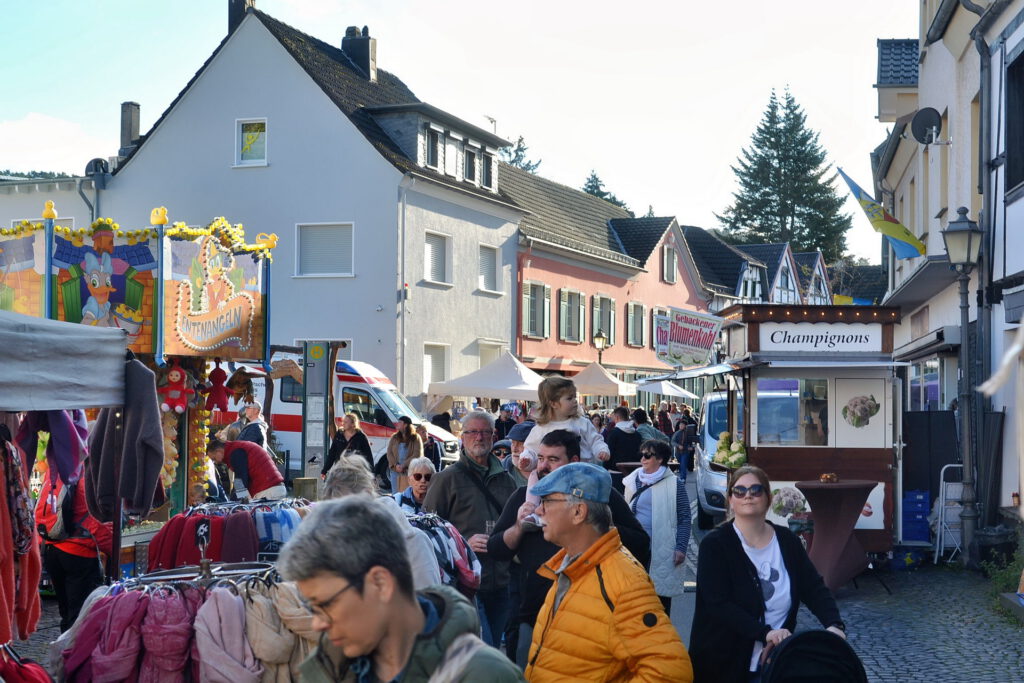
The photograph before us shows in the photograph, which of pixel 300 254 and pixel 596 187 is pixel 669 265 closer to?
pixel 300 254

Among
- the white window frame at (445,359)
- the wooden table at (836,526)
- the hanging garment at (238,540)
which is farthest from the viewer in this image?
the white window frame at (445,359)

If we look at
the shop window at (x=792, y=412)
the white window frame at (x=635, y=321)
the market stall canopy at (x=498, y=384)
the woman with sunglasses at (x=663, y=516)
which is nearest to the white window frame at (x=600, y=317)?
the white window frame at (x=635, y=321)

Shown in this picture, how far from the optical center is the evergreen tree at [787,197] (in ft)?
285

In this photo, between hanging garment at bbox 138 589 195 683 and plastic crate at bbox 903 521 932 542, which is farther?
plastic crate at bbox 903 521 932 542

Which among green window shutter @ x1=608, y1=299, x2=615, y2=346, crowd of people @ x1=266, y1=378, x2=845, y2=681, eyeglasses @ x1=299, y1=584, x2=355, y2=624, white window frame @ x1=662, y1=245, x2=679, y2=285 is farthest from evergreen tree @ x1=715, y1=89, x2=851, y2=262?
eyeglasses @ x1=299, y1=584, x2=355, y2=624

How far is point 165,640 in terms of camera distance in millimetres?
5223

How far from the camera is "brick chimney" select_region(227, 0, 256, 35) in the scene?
33.7 m

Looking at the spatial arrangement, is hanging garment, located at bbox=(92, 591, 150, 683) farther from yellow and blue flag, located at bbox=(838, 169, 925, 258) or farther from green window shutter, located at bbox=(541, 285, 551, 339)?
green window shutter, located at bbox=(541, 285, 551, 339)

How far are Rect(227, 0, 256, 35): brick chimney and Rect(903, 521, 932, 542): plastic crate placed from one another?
25303 mm

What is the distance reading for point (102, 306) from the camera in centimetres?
1255

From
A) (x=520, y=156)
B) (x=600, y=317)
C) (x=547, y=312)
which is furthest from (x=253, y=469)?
(x=520, y=156)

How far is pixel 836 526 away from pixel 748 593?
23.2ft

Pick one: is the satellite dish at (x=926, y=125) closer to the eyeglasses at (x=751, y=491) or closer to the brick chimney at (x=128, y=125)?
the eyeglasses at (x=751, y=491)

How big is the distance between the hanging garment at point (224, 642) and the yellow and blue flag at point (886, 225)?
1422cm
